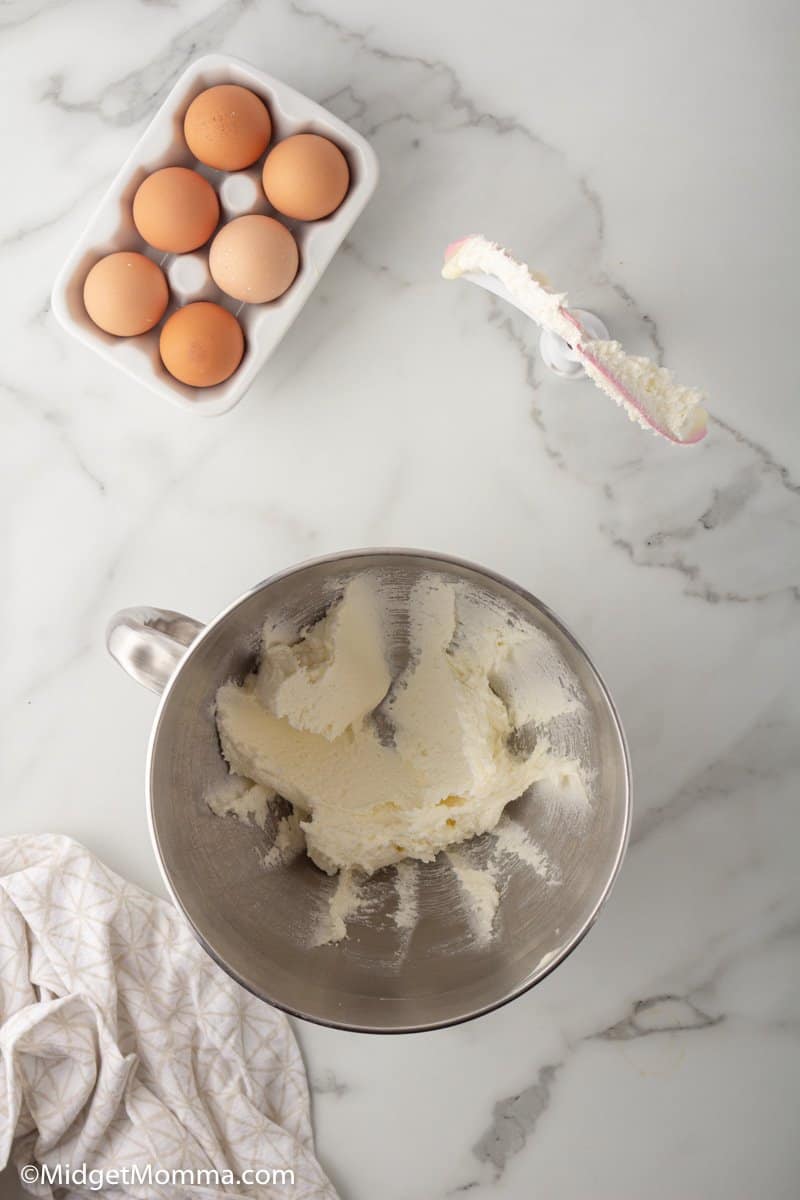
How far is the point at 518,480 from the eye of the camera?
90 cm

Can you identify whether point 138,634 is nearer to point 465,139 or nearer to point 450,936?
point 450,936

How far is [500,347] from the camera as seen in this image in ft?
2.94

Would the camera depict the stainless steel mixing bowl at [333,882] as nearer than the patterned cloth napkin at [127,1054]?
Yes

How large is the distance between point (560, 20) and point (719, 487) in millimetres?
469

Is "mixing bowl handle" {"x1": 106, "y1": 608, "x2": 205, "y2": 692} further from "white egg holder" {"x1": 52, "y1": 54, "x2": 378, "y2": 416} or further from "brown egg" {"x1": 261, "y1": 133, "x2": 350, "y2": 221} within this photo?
"brown egg" {"x1": 261, "y1": 133, "x2": 350, "y2": 221}

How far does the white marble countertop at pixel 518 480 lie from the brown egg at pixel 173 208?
124mm

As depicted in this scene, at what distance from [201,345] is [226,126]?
186 mm

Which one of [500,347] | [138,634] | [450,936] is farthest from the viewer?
[500,347]

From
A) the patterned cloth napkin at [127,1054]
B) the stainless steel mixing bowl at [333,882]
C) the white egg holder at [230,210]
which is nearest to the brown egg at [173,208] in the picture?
the white egg holder at [230,210]

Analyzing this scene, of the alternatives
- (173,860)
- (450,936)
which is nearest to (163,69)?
(173,860)

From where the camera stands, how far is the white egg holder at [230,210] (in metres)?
0.82

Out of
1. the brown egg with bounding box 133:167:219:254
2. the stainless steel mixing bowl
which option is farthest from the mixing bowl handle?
the brown egg with bounding box 133:167:219:254

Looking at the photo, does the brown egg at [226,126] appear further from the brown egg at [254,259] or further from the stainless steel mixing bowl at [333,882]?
the stainless steel mixing bowl at [333,882]

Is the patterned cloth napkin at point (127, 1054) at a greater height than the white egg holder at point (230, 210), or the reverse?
the white egg holder at point (230, 210)
